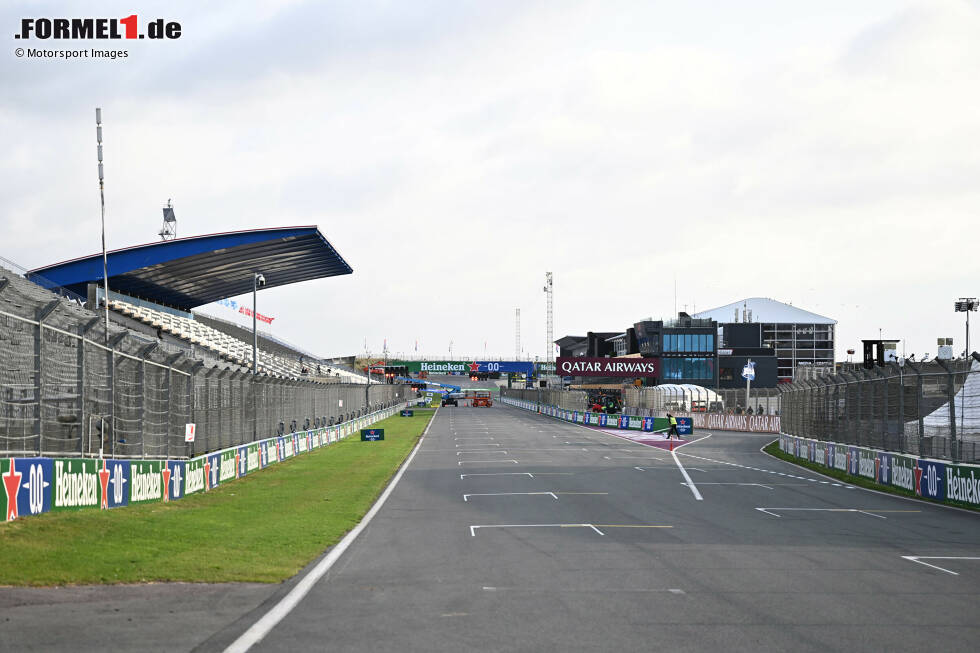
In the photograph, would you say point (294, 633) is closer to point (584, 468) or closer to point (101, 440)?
point (101, 440)

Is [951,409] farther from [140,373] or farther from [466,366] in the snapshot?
[466,366]

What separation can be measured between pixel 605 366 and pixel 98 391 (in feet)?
334

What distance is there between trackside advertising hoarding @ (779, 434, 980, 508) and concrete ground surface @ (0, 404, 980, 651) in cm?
116

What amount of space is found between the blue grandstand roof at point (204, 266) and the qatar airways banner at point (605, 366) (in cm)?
4156

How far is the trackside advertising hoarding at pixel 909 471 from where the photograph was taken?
21.9 m

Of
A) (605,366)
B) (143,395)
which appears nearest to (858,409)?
(143,395)

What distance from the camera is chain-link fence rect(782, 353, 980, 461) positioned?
23.4 m

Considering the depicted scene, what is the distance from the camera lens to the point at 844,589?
35.0ft

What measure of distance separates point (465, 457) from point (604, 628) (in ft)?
94.7

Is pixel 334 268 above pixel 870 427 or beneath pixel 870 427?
above

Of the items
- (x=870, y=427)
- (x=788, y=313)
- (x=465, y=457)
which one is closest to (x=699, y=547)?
(x=870, y=427)

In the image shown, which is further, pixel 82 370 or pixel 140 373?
pixel 140 373

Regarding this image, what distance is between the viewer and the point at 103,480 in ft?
51.9

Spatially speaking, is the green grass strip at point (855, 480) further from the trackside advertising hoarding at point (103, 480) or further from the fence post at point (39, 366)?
the fence post at point (39, 366)
